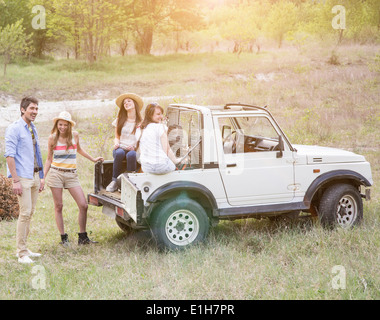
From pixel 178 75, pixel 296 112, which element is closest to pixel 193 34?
pixel 178 75

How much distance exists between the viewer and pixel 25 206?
226 inches

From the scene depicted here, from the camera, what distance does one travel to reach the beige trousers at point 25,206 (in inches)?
225

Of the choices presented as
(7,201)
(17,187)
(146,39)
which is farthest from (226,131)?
(146,39)

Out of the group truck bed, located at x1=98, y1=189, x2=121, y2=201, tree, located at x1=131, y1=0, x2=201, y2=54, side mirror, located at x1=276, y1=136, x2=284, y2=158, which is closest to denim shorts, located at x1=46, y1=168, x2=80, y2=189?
truck bed, located at x1=98, y1=189, x2=121, y2=201

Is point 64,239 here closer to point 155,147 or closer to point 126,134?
point 126,134

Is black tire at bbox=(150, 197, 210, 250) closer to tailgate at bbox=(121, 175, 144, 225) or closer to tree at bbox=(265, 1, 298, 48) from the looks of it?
tailgate at bbox=(121, 175, 144, 225)

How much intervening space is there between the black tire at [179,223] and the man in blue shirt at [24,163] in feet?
4.72

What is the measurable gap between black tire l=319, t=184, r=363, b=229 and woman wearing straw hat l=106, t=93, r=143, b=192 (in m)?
2.63

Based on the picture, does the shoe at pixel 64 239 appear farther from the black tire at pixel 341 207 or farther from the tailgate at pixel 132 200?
the black tire at pixel 341 207

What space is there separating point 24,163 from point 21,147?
0.60ft

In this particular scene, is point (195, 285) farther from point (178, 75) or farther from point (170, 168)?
point (178, 75)

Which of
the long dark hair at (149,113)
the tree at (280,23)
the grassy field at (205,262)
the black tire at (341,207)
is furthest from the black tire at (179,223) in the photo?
the tree at (280,23)

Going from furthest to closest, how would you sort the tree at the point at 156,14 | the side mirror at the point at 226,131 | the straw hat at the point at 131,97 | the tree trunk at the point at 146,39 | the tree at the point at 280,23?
the tree at the point at 280,23 → the tree trunk at the point at 146,39 → the tree at the point at 156,14 → the straw hat at the point at 131,97 → the side mirror at the point at 226,131
